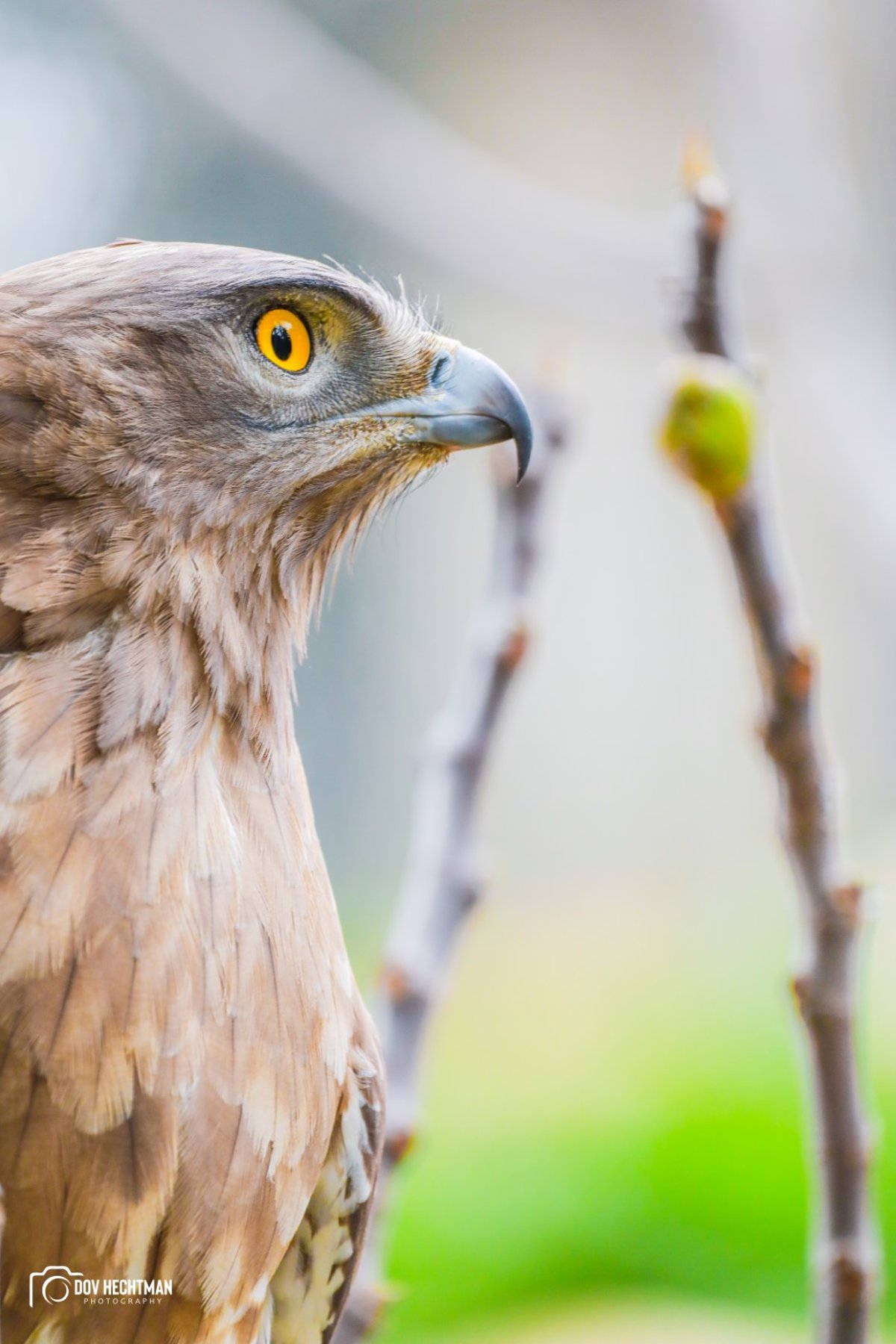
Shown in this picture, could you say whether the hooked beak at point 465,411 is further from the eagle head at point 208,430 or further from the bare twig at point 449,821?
the bare twig at point 449,821

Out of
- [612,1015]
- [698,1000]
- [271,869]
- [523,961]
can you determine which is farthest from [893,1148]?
[271,869]

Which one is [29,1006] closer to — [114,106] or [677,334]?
[677,334]

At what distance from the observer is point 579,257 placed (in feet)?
6.39

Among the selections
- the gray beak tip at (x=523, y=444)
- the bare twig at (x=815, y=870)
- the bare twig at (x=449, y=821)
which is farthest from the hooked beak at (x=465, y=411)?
the bare twig at (x=815, y=870)

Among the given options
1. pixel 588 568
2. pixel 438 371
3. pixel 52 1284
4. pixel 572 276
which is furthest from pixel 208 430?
pixel 588 568

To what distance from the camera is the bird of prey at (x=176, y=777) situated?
3.33ft

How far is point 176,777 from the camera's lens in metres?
1.11

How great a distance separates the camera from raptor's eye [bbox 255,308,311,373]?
1207 millimetres

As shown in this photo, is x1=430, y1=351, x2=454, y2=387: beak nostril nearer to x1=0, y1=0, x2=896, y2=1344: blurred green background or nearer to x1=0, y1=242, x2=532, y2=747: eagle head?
x1=0, y1=242, x2=532, y2=747: eagle head

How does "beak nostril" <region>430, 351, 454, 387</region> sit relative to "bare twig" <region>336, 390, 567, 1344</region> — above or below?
above
